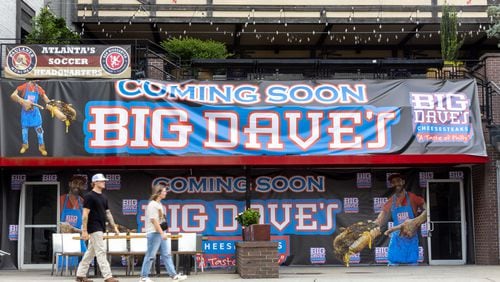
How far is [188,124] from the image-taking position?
16844mm

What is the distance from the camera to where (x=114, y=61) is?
17547mm

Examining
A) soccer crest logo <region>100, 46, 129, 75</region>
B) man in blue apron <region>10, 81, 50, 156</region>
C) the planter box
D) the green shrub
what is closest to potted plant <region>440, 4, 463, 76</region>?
the green shrub

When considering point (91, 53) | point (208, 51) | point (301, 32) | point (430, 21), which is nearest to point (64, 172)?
point (91, 53)

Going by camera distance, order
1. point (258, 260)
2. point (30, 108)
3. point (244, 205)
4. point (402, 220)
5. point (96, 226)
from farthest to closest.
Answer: point (402, 220)
point (244, 205)
point (30, 108)
point (258, 260)
point (96, 226)

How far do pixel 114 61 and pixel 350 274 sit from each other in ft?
25.5

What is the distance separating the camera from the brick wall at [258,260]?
47.4 feet

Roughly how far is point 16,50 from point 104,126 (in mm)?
3172

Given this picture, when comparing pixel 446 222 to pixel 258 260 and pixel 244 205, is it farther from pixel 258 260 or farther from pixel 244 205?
pixel 258 260

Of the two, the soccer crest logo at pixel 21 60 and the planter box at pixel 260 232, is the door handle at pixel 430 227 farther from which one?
the soccer crest logo at pixel 21 60

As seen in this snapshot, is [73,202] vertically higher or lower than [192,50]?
lower

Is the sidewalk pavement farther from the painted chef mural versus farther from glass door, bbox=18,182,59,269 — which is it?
the painted chef mural

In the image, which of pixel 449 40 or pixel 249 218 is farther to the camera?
pixel 449 40

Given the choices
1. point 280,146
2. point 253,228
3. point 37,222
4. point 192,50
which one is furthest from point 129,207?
point 192,50

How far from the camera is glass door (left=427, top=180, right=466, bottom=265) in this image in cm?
1823
